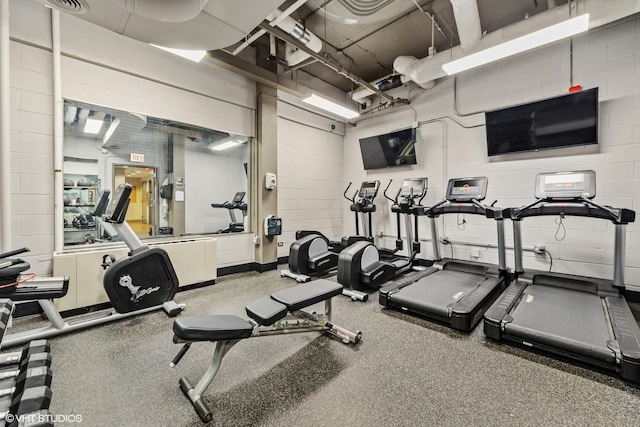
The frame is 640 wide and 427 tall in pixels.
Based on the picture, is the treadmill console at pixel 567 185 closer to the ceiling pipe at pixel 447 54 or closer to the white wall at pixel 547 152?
the white wall at pixel 547 152

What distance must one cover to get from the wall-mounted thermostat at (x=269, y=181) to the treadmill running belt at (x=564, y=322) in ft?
12.7

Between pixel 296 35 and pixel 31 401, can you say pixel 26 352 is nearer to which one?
pixel 31 401

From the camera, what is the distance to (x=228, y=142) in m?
4.75

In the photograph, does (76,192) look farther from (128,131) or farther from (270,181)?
(270,181)

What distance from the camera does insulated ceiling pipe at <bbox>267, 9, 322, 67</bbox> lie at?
340 centimetres

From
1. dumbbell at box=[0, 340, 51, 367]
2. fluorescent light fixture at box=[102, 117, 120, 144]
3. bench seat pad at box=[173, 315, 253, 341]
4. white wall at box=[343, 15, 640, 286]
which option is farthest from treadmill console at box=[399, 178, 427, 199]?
dumbbell at box=[0, 340, 51, 367]

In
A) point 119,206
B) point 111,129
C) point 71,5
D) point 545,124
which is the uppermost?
point 71,5

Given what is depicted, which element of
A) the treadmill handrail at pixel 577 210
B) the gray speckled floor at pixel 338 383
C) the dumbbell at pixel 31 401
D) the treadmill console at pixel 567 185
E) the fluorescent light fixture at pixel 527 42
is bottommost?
the gray speckled floor at pixel 338 383

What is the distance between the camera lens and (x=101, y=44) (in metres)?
3.25

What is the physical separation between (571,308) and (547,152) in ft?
8.21

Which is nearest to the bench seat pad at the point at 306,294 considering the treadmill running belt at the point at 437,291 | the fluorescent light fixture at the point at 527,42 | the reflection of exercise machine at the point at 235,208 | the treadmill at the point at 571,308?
the treadmill running belt at the point at 437,291

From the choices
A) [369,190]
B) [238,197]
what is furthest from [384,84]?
[238,197]

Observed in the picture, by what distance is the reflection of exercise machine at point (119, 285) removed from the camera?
87.4 inches

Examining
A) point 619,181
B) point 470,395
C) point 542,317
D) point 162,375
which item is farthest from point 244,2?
point 619,181
